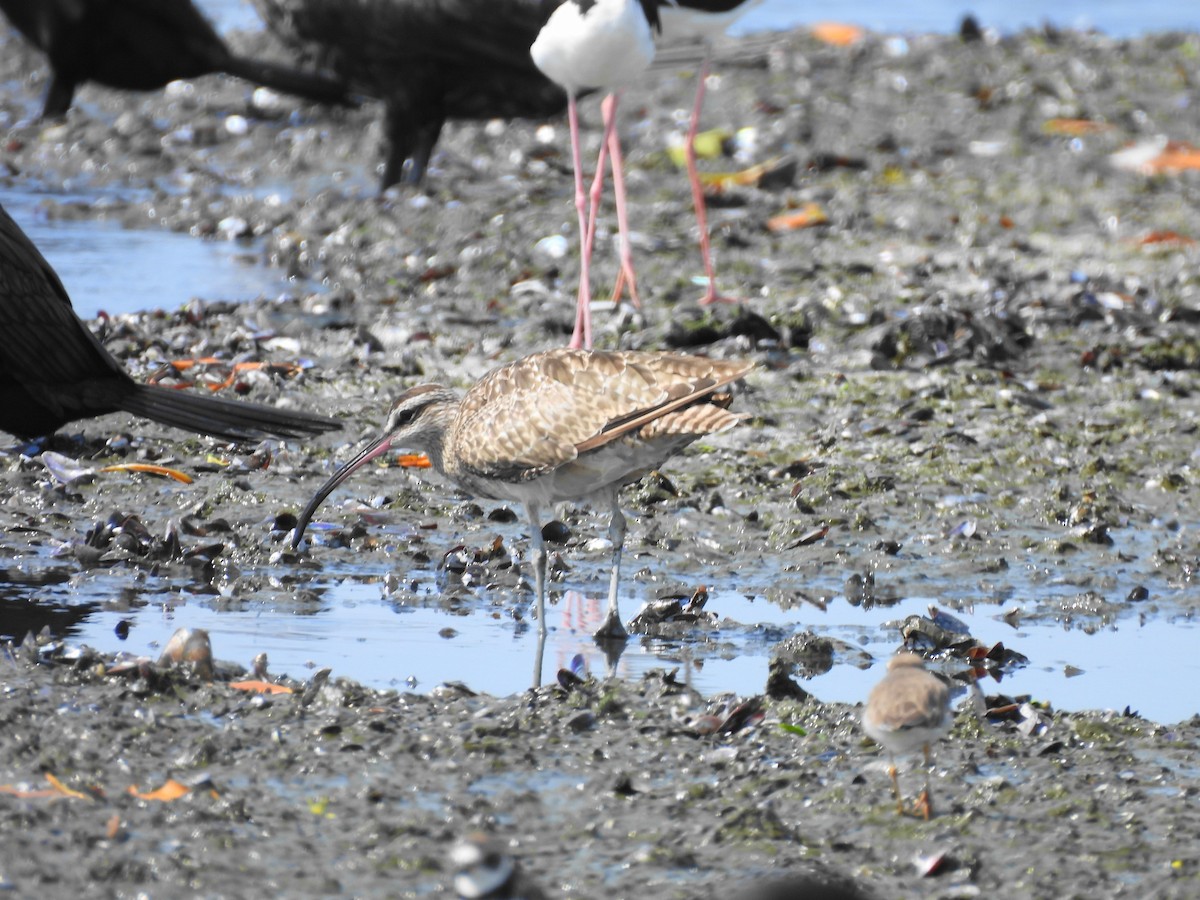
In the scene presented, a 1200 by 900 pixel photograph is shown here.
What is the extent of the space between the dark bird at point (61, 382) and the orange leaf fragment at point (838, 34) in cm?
1232

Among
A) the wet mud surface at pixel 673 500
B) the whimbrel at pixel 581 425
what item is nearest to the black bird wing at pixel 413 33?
the wet mud surface at pixel 673 500

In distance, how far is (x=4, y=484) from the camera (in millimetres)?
6895

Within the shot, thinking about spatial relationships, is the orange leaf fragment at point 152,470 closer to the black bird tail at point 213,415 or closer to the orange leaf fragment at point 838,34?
the black bird tail at point 213,415

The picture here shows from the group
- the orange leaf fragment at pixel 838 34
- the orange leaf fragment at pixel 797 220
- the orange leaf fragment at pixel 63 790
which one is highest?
the orange leaf fragment at pixel 838 34

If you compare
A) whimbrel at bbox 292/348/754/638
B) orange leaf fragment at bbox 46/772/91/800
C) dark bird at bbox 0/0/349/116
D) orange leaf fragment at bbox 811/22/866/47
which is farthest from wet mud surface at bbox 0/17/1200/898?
orange leaf fragment at bbox 811/22/866/47

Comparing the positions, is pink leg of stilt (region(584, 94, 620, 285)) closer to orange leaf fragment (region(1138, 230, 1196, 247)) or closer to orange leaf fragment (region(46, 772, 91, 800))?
orange leaf fragment (region(1138, 230, 1196, 247))

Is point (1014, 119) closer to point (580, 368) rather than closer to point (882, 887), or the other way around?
point (580, 368)

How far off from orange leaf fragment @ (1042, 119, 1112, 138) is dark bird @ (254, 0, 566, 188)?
489 cm

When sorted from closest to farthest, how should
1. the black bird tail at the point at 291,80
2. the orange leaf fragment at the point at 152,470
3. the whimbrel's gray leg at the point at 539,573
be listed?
the whimbrel's gray leg at the point at 539,573, the orange leaf fragment at the point at 152,470, the black bird tail at the point at 291,80

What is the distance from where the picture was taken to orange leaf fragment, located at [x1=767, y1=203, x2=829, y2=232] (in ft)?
→ 38.4

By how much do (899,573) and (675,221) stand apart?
18.4ft

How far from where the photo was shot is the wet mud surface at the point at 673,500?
4082 millimetres

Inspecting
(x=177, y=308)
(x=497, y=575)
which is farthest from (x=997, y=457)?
(x=177, y=308)

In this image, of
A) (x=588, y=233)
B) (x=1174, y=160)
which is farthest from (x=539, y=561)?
(x=1174, y=160)
